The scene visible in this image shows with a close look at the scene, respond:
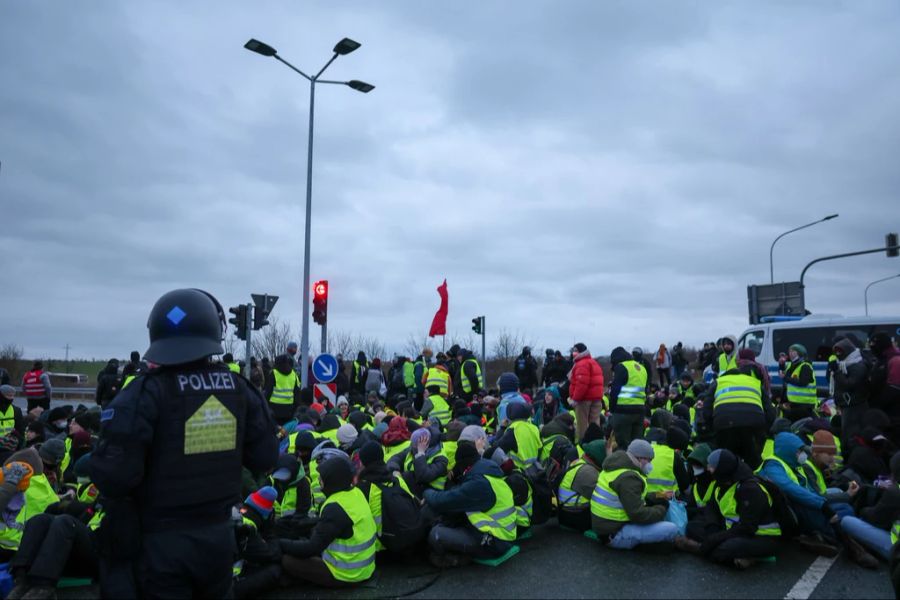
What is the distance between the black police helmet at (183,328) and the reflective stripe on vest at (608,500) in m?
4.68

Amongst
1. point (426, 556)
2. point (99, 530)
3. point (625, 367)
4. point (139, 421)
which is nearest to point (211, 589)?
point (99, 530)

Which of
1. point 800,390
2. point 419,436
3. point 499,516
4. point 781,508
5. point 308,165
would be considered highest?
point 308,165

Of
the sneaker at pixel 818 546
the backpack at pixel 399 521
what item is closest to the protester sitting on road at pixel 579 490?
the backpack at pixel 399 521

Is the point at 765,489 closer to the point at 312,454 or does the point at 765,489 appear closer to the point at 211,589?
the point at 312,454

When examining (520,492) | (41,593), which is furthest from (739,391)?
(41,593)

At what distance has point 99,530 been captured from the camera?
2.95 metres

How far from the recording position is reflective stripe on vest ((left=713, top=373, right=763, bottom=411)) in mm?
7145

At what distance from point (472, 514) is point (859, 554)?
11.5ft

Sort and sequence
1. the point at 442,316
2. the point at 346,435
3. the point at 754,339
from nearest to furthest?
1. the point at 346,435
2. the point at 754,339
3. the point at 442,316

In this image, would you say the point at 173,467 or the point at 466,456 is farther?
the point at 466,456

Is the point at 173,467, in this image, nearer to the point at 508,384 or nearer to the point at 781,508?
the point at 781,508

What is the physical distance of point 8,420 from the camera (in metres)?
9.98

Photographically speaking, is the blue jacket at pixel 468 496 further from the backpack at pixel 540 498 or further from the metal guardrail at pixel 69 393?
the metal guardrail at pixel 69 393

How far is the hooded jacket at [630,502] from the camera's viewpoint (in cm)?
662
